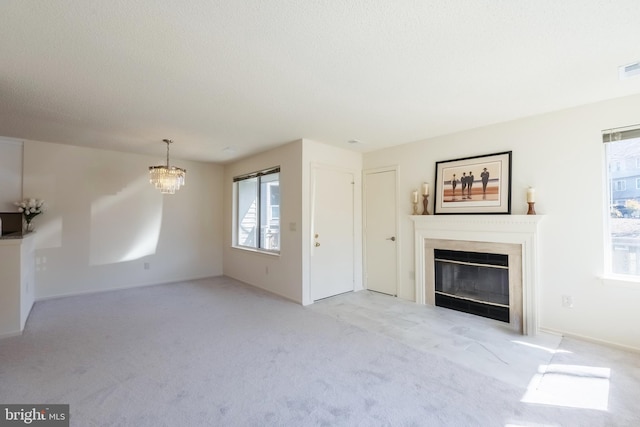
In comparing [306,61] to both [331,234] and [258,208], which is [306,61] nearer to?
[331,234]

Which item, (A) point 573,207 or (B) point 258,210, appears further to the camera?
(B) point 258,210

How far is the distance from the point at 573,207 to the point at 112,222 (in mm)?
6626

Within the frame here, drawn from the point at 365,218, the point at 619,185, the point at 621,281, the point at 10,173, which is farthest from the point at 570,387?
the point at 10,173

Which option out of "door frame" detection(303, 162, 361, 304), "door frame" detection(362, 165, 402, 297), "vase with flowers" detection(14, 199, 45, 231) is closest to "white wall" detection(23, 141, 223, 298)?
"vase with flowers" detection(14, 199, 45, 231)

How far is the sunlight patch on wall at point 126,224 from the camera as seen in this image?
4.93 meters

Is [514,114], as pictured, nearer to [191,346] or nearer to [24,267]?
[191,346]

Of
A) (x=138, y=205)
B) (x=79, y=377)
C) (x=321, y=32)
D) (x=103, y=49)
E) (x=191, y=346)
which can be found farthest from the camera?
(x=138, y=205)

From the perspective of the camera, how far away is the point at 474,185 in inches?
148

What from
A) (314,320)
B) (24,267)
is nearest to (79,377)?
(24,267)

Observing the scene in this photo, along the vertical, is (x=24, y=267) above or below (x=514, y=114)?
below

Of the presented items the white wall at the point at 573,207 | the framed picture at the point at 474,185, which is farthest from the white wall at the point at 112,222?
the white wall at the point at 573,207

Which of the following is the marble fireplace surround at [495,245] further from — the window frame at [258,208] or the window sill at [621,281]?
the window frame at [258,208]

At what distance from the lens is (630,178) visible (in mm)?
2869

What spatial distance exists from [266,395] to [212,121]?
2980mm
